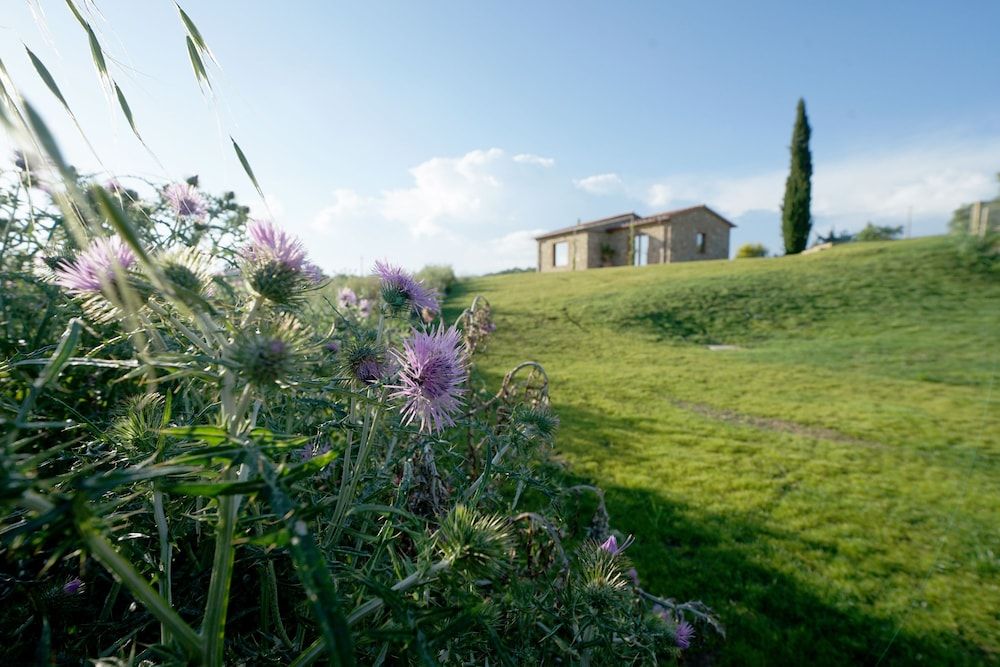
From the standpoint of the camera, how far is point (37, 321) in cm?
207

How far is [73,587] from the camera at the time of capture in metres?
0.84

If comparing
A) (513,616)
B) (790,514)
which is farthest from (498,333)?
(513,616)

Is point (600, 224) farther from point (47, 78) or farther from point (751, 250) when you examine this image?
point (47, 78)

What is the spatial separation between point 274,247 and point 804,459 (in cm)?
642

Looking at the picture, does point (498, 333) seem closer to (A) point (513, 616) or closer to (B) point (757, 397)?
(B) point (757, 397)

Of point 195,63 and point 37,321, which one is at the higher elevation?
point 195,63

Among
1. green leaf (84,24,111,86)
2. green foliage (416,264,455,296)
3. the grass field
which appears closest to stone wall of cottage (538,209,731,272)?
green foliage (416,264,455,296)

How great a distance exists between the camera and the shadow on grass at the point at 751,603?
2.55m

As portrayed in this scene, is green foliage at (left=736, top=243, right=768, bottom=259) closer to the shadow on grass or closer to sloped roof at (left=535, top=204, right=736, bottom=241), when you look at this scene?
sloped roof at (left=535, top=204, right=736, bottom=241)

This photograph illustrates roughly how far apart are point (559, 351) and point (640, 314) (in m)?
5.07

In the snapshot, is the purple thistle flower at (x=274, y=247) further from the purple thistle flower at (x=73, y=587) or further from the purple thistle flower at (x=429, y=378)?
the purple thistle flower at (x=73, y=587)

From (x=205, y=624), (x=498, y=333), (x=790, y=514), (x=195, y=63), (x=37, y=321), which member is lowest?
(x=790, y=514)

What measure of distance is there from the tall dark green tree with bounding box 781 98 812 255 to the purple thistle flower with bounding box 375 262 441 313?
1309 inches

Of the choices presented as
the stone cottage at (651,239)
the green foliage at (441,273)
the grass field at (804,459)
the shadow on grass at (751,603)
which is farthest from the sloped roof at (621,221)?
the shadow on grass at (751,603)
